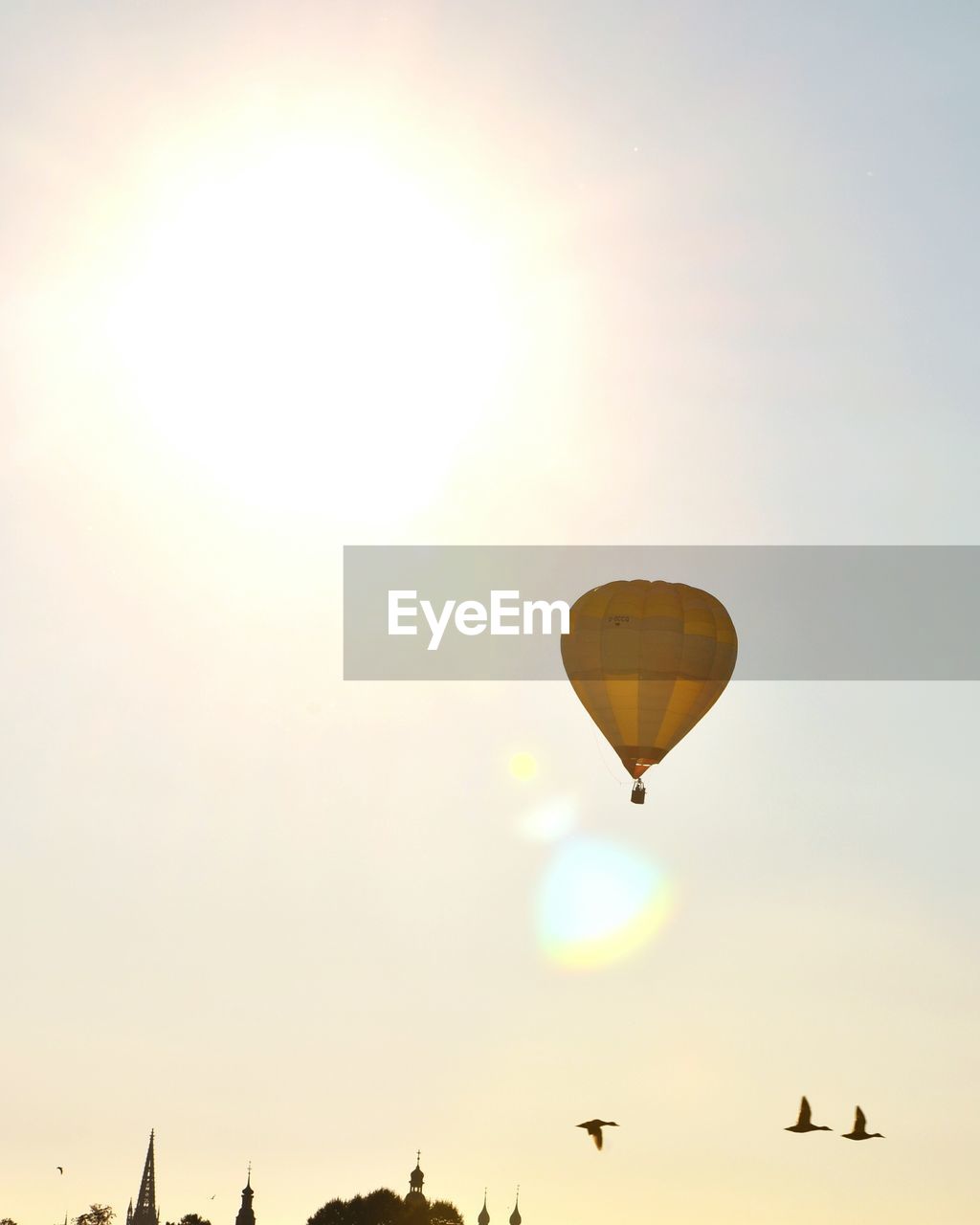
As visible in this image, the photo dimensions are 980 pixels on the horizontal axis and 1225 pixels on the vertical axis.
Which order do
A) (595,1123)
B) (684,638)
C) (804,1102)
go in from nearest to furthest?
(804,1102) → (595,1123) → (684,638)

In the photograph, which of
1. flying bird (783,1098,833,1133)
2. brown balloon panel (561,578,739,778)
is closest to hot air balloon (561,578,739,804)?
brown balloon panel (561,578,739,778)

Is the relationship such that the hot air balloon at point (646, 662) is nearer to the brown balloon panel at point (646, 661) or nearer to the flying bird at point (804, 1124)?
the brown balloon panel at point (646, 661)

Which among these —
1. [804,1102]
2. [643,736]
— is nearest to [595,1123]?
[804,1102]

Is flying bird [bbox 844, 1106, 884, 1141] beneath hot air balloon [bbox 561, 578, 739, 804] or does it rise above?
beneath

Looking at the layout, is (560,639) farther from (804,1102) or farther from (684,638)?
(804,1102)

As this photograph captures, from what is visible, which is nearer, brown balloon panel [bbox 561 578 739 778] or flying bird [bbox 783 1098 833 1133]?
flying bird [bbox 783 1098 833 1133]

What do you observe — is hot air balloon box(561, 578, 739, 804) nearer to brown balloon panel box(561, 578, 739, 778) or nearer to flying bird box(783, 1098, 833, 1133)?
brown balloon panel box(561, 578, 739, 778)
